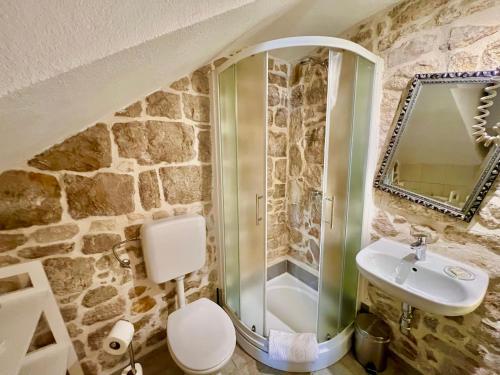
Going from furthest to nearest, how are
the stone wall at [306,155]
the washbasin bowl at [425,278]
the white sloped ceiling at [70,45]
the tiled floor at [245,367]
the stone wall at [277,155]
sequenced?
the stone wall at [277,155], the stone wall at [306,155], the tiled floor at [245,367], the washbasin bowl at [425,278], the white sloped ceiling at [70,45]

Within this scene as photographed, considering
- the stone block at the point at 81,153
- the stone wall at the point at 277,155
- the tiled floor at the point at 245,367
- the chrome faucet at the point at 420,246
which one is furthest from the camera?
the stone wall at the point at 277,155

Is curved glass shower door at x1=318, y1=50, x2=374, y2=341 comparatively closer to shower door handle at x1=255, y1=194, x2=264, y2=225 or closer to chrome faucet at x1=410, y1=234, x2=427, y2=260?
chrome faucet at x1=410, y1=234, x2=427, y2=260

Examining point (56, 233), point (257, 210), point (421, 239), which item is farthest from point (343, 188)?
point (56, 233)

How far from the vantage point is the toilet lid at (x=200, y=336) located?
3.76ft

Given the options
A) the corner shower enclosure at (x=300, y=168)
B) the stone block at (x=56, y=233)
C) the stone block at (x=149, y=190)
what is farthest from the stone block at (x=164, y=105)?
the stone block at (x=56, y=233)

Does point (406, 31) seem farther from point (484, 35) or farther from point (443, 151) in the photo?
point (443, 151)

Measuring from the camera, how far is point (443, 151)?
1.21 metres

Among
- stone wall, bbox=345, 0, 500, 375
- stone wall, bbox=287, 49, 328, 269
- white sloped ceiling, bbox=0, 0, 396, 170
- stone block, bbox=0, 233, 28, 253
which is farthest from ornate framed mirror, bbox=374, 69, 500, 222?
stone block, bbox=0, 233, 28, 253

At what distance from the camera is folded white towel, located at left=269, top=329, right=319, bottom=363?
143 centimetres

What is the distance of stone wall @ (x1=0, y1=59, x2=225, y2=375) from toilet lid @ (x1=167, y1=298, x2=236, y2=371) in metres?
0.32

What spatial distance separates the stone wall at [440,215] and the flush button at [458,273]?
65 millimetres

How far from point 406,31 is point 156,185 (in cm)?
177

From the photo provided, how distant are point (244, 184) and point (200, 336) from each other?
0.99 meters

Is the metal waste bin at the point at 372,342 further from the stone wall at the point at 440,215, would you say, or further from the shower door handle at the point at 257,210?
the shower door handle at the point at 257,210
